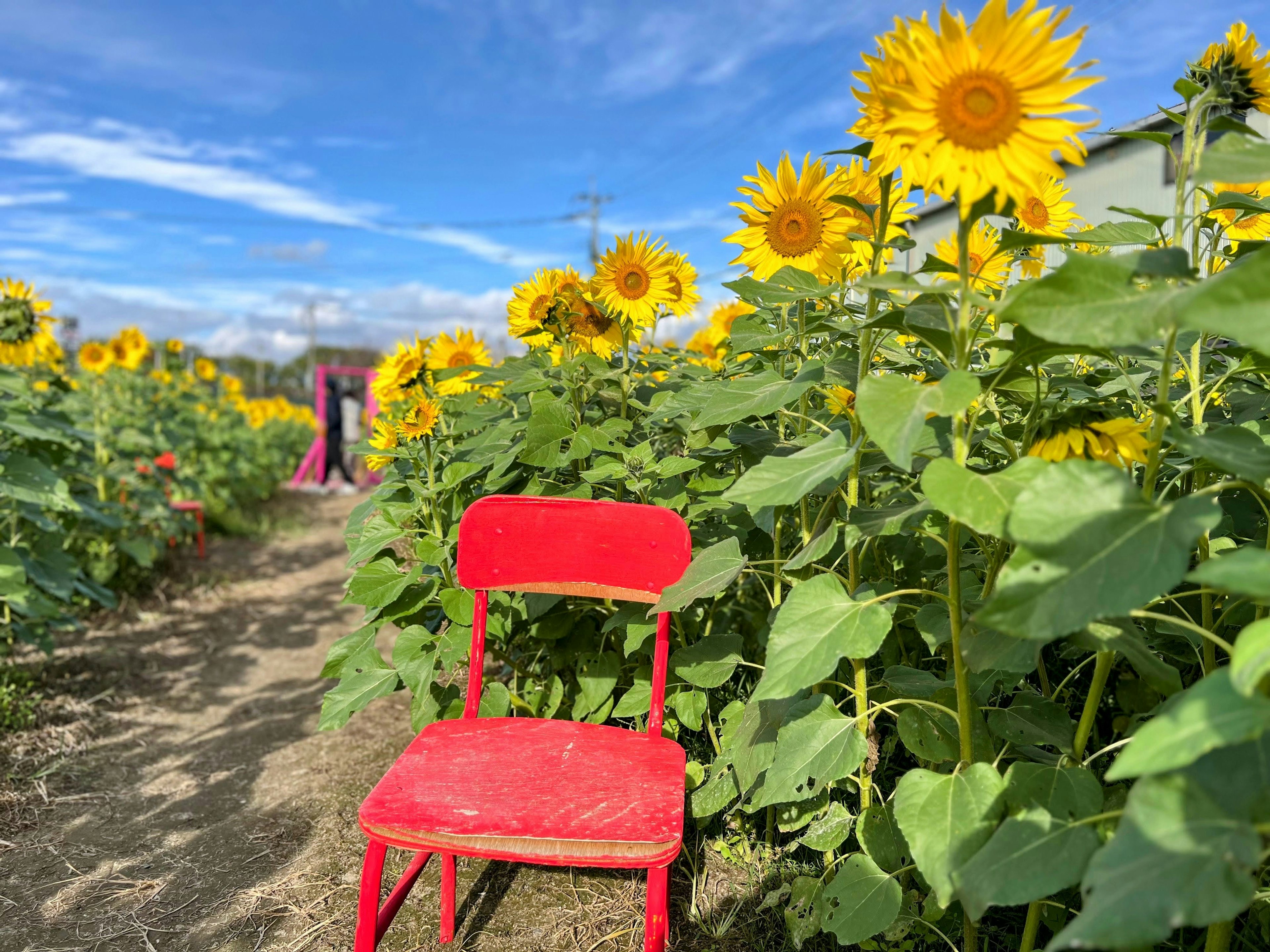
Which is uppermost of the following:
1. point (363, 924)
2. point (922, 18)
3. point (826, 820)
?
point (922, 18)

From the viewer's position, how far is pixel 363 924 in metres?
1.39

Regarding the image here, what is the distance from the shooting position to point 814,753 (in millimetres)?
1283

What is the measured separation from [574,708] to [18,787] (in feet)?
6.07

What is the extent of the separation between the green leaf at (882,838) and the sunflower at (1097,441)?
0.69 meters

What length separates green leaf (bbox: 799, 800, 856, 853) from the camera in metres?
1.50

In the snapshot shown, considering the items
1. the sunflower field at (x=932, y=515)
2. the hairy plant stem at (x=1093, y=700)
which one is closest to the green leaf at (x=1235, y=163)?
the sunflower field at (x=932, y=515)

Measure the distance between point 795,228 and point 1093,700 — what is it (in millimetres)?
954

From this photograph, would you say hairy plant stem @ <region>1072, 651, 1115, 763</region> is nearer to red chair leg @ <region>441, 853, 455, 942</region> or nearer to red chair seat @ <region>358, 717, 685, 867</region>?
red chair seat @ <region>358, 717, 685, 867</region>

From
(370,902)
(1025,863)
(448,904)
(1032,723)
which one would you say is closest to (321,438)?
(448,904)

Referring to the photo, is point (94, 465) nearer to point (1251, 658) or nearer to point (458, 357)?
point (458, 357)

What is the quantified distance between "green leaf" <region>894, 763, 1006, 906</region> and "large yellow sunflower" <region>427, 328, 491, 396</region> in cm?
168

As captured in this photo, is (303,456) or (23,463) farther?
(303,456)

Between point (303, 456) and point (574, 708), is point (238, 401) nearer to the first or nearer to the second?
point (303, 456)

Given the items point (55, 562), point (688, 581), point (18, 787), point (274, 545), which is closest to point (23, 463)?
point (55, 562)
